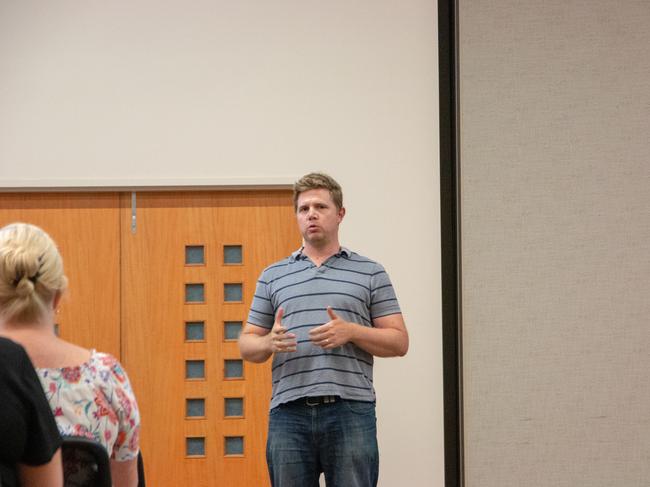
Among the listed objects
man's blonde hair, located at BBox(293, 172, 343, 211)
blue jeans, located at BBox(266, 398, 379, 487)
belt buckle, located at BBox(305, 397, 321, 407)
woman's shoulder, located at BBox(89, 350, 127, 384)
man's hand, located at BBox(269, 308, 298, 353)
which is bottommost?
blue jeans, located at BBox(266, 398, 379, 487)

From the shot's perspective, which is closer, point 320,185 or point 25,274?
point 25,274

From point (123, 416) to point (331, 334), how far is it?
76 centimetres

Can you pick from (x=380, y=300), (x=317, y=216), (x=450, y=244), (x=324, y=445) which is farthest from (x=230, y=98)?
(x=324, y=445)

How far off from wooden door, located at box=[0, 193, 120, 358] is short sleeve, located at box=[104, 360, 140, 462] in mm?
1941

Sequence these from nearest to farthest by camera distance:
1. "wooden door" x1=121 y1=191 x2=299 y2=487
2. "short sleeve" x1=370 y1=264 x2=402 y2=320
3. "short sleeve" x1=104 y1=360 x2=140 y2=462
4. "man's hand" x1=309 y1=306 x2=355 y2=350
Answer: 1. "short sleeve" x1=104 y1=360 x2=140 y2=462
2. "man's hand" x1=309 y1=306 x2=355 y2=350
3. "short sleeve" x1=370 y1=264 x2=402 y2=320
4. "wooden door" x1=121 y1=191 x2=299 y2=487

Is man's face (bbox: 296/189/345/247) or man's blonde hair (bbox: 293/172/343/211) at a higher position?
man's blonde hair (bbox: 293/172/343/211)

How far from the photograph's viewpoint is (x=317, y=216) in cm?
224

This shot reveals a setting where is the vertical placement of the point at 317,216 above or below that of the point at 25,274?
above

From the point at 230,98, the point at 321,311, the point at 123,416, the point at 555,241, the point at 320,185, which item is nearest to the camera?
the point at 123,416

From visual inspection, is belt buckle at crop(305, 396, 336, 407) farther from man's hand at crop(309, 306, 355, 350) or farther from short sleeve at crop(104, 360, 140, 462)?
short sleeve at crop(104, 360, 140, 462)

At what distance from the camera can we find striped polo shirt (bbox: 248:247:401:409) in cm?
211

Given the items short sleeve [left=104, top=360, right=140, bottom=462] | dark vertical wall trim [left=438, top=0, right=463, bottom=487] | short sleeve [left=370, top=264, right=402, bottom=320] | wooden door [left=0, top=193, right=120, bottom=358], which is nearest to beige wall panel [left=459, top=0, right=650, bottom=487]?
dark vertical wall trim [left=438, top=0, right=463, bottom=487]

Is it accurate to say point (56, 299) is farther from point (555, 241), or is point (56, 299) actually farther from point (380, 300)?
point (555, 241)

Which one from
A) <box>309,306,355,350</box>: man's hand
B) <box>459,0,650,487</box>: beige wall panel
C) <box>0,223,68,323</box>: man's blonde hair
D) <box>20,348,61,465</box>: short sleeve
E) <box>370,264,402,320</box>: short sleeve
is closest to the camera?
<box>20,348,61,465</box>: short sleeve
